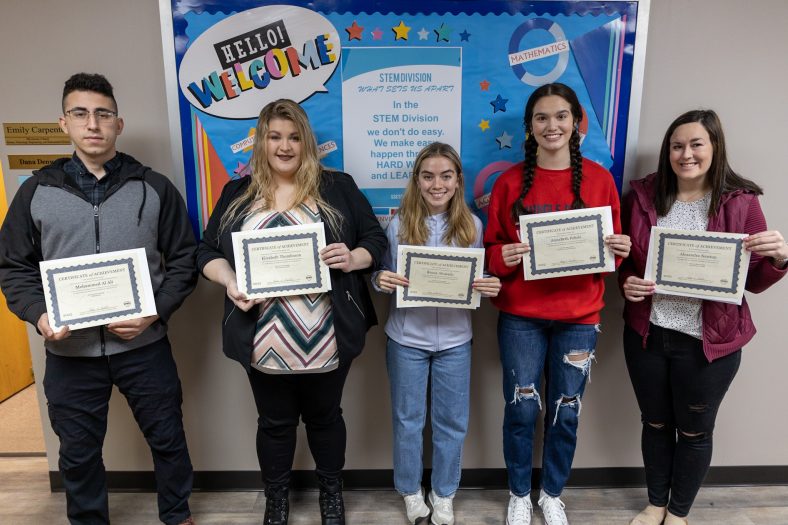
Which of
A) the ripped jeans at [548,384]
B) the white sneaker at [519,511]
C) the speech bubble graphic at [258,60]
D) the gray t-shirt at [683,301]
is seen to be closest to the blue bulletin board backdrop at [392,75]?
the speech bubble graphic at [258,60]

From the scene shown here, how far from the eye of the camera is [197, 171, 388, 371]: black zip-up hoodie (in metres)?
1.81

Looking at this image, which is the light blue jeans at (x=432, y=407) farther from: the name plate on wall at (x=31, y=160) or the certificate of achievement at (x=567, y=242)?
the name plate on wall at (x=31, y=160)

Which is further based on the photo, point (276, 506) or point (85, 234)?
point (276, 506)

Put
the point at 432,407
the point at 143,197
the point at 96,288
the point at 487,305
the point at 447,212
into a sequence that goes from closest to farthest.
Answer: the point at 96,288 < the point at 143,197 < the point at 447,212 < the point at 432,407 < the point at 487,305

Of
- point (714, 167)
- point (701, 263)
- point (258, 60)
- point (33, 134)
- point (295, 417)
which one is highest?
point (258, 60)

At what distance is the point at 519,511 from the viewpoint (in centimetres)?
213

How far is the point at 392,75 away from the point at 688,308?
1454 millimetres

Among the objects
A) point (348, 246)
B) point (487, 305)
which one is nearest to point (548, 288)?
point (487, 305)

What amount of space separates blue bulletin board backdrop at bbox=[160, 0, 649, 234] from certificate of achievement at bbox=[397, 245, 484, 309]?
446mm

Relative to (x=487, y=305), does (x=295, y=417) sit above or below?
below

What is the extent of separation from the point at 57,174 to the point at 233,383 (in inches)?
44.4

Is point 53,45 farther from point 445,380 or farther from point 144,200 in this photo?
point 445,380

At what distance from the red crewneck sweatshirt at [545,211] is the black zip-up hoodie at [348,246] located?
46cm

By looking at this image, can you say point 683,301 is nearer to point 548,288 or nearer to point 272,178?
point 548,288
